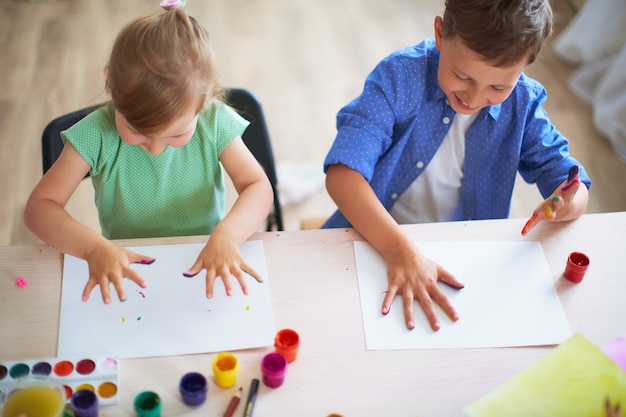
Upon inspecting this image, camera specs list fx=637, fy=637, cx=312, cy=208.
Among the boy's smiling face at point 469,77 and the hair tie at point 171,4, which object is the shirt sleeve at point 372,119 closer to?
the boy's smiling face at point 469,77

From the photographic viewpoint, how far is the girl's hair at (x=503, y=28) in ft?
3.37

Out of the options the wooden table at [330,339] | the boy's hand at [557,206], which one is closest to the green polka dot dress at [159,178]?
the wooden table at [330,339]

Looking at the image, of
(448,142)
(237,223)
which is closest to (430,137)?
(448,142)

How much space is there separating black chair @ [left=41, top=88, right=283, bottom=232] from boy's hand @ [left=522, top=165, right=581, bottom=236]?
0.53m

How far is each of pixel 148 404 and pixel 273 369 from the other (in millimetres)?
165

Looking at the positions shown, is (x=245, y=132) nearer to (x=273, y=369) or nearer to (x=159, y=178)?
(x=159, y=178)

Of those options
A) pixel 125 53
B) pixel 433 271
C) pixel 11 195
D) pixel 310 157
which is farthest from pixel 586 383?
pixel 11 195

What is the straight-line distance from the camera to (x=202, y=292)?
97cm

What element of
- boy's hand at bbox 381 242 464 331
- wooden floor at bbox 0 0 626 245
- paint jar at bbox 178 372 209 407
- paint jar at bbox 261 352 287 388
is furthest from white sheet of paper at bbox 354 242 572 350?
wooden floor at bbox 0 0 626 245

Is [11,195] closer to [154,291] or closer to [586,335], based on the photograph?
[154,291]

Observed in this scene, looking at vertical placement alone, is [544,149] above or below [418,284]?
above

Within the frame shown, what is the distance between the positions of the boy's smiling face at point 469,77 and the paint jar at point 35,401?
791 millimetres

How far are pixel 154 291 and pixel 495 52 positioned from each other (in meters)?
0.66

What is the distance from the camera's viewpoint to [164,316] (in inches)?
36.5
